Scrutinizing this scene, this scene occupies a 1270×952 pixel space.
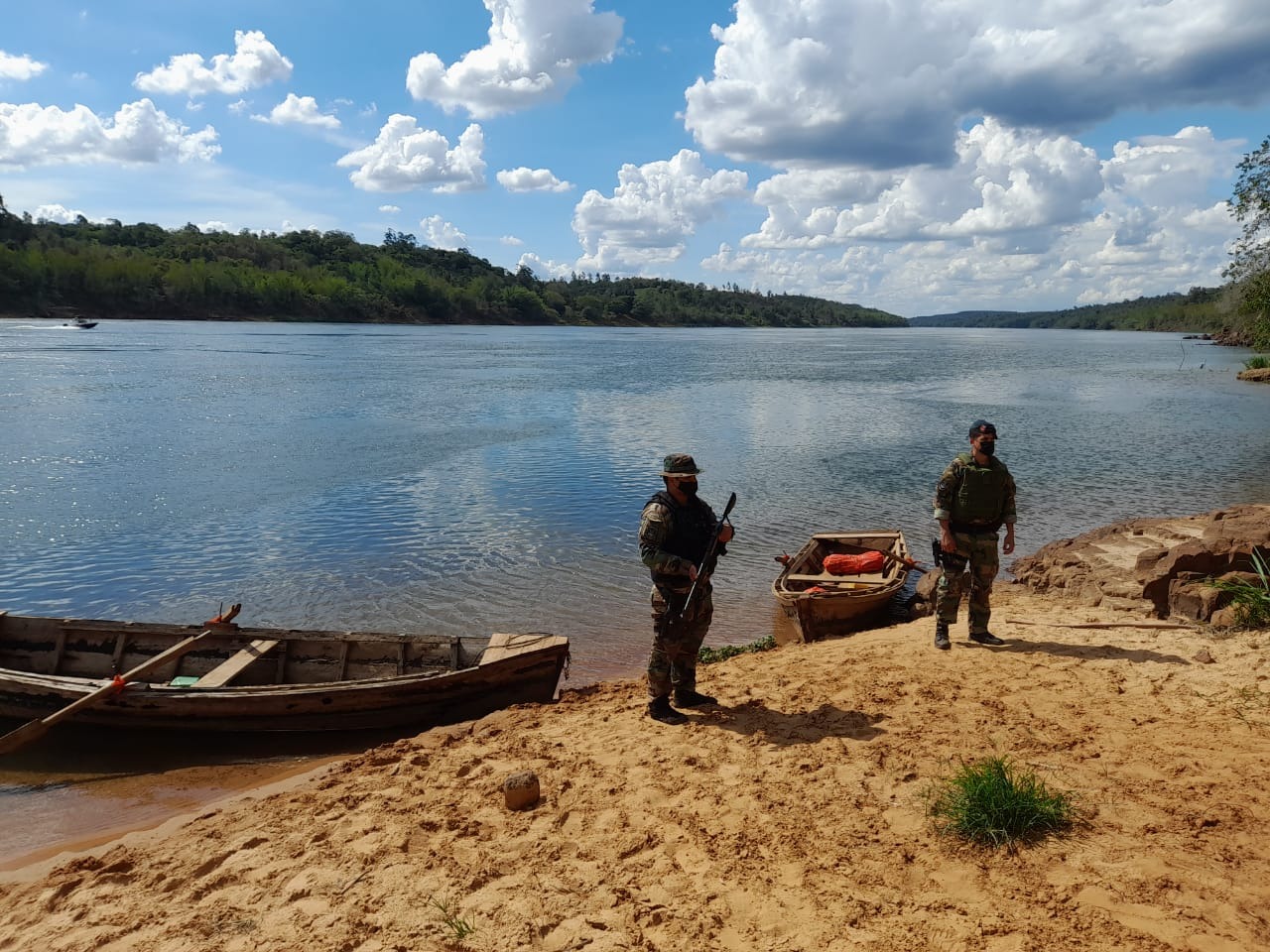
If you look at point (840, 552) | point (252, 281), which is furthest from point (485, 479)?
point (252, 281)

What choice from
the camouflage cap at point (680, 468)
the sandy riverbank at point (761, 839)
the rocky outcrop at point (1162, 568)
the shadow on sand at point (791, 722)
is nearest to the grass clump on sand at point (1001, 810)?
the sandy riverbank at point (761, 839)

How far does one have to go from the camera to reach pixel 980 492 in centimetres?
848

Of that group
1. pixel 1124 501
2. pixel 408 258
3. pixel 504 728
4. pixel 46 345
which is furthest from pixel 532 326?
pixel 504 728

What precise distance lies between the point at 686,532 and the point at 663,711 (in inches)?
66.8

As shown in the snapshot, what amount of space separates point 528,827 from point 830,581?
7.36 metres

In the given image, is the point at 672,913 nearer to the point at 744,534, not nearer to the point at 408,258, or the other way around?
the point at 744,534

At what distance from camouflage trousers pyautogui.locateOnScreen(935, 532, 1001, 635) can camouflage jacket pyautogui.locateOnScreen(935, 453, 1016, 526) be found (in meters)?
0.22

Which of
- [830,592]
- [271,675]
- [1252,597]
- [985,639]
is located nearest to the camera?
[1252,597]

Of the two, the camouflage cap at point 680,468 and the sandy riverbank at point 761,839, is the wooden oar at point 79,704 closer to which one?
the sandy riverbank at point 761,839

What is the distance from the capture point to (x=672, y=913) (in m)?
4.57

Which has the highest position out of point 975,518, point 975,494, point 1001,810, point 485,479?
point 975,494

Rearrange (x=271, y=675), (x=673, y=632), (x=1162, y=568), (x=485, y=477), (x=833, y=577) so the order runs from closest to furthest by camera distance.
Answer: (x=673, y=632), (x=1162, y=568), (x=271, y=675), (x=833, y=577), (x=485, y=477)

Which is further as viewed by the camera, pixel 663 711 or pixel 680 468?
pixel 663 711

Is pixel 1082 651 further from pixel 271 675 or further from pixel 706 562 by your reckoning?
pixel 271 675
